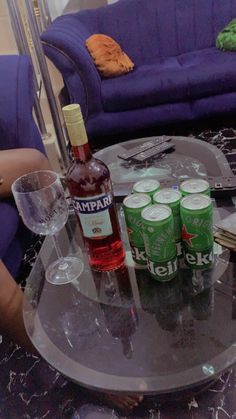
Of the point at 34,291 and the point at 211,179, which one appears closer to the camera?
the point at 34,291

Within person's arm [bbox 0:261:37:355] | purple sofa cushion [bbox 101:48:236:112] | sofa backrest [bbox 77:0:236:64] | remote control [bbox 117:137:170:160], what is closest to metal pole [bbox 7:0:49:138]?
purple sofa cushion [bbox 101:48:236:112]

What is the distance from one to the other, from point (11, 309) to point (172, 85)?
172cm

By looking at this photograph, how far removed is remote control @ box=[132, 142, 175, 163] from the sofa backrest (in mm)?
1417

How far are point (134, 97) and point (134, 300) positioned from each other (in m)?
1.69

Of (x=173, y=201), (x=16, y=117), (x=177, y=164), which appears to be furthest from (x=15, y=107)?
(x=173, y=201)

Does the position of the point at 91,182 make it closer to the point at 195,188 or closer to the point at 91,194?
the point at 91,194

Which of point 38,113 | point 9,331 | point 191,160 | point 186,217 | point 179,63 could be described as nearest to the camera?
point 186,217

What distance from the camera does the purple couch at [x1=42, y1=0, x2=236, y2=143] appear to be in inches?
89.0

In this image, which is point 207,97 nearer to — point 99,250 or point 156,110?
point 156,110

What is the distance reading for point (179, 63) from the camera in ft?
8.19

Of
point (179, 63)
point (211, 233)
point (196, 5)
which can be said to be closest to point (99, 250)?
point (211, 233)

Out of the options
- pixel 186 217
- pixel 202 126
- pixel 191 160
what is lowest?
pixel 202 126

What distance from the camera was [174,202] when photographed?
2.60 feet

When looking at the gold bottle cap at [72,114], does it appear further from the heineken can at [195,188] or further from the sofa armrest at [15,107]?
the sofa armrest at [15,107]
